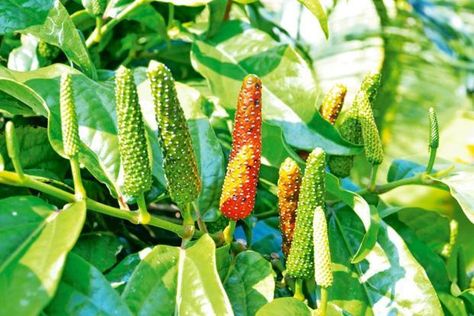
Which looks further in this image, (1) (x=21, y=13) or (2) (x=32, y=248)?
(1) (x=21, y=13)

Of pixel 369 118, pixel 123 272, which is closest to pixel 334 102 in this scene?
pixel 369 118

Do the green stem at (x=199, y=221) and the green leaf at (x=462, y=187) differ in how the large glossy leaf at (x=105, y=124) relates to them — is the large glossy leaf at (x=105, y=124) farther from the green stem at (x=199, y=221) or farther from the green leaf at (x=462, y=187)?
the green leaf at (x=462, y=187)

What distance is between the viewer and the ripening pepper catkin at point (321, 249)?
0.59 meters

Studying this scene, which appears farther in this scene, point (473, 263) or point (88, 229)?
point (473, 263)

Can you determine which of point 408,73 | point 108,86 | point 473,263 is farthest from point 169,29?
point 408,73

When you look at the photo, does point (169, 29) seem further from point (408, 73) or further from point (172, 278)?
point (408, 73)

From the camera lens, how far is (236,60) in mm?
842

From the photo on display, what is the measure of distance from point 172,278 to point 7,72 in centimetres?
23

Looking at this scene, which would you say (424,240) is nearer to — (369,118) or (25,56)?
(369,118)

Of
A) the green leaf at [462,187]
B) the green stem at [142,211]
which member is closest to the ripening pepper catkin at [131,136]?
the green stem at [142,211]

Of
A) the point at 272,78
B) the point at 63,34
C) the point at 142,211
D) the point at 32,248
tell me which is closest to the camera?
the point at 32,248

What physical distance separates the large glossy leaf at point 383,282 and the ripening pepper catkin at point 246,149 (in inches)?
5.3

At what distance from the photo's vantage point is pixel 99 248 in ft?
2.33

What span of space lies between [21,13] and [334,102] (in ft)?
1.02
